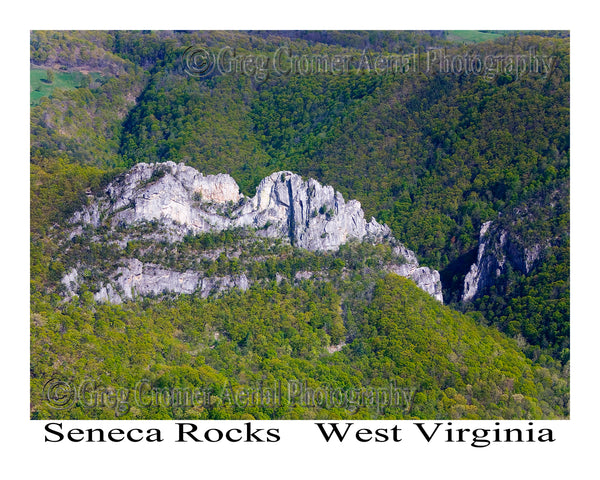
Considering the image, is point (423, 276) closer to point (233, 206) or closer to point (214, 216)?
point (233, 206)

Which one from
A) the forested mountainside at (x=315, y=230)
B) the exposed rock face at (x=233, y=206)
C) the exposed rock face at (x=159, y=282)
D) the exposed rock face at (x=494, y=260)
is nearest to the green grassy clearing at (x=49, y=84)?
the forested mountainside at (x=315, y=230)

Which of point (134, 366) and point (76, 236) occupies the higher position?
point (76, 236)

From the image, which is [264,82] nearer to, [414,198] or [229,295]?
[414,198]

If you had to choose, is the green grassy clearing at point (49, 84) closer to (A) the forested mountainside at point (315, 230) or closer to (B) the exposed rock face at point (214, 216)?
(A) the forested mountainside at point (315, 230)

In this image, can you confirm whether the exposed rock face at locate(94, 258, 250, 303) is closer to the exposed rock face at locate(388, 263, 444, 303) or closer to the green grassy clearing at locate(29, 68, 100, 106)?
the exposed rock face at locate(388, 263, 444, 303)

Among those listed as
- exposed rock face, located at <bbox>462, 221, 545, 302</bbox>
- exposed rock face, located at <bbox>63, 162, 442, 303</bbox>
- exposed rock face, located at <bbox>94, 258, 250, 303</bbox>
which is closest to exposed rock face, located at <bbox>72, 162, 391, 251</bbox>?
exposed rock face, located at <bbox>63, 162, 442, 303</bbox>

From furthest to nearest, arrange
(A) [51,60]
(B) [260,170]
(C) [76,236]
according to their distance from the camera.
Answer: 1. (A) [51,60]
2. (B) [260,170]
3. (C) [76,236]

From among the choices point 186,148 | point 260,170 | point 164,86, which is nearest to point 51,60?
point 164,86

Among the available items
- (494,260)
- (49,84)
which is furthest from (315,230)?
(49,84)
